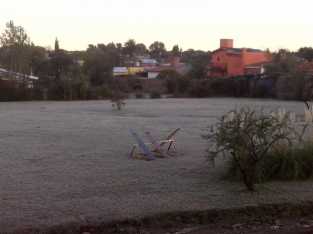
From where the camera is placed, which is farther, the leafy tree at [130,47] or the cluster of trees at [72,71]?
the leafy tree at [130,47]

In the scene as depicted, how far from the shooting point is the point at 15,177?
977 centimetres

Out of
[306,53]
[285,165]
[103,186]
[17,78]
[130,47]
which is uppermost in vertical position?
[130,47]

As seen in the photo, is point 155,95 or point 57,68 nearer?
point 155,95

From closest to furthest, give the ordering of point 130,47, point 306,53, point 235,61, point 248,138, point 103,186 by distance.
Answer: point 248,138
point 103,186
point 235,61
point 306,53
point 130,47

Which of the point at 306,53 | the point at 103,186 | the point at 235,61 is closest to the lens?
the point at 103,186

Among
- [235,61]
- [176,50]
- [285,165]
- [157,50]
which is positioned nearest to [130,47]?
[176,50]

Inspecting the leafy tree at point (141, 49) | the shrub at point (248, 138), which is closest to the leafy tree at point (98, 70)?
the shrub at point (248, 138)

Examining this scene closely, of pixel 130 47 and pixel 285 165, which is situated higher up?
pixel 130 47

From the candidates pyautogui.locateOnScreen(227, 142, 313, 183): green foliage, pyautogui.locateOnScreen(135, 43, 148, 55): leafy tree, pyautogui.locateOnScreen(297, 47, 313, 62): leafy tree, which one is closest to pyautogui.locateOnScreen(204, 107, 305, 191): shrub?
pyautogui.locateOnScreen(227, 142, 313, 183): green foliage

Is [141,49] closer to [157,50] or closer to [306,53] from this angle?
[157,50]

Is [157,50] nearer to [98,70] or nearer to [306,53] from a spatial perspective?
[306,53]

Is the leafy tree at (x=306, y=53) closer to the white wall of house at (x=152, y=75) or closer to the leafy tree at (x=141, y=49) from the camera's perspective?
the white wall of house at (x=152, y=75)

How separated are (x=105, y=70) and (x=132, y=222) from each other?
63822 millimetres

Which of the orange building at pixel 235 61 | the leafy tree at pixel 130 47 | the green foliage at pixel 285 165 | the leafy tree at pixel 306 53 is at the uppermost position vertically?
the leafy tree at pixel 130 47
